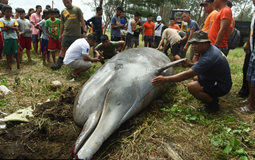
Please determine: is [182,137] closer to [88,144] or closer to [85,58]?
[88,144]

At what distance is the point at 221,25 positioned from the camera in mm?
3754

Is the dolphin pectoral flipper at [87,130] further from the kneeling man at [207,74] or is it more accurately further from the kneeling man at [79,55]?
the kneeling man at [79,55]

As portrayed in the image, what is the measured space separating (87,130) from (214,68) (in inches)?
98.1

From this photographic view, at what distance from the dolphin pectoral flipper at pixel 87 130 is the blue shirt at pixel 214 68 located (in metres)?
1.88

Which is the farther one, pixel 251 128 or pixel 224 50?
pixel 224 50

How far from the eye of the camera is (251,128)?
2.88m

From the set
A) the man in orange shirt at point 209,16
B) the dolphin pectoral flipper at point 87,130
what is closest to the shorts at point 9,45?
the dolphin pectoral flipper at point 87,130

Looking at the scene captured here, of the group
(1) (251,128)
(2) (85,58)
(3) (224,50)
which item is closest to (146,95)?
(1) (251,128)

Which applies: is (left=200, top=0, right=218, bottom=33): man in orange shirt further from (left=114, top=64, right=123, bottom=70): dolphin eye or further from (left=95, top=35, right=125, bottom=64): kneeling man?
(left=95, top=35, right=125, bottom=64): kneeling man

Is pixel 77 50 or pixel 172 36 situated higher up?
pixel 172 36

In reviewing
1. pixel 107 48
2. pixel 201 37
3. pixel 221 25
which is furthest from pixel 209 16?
pixel 107 48

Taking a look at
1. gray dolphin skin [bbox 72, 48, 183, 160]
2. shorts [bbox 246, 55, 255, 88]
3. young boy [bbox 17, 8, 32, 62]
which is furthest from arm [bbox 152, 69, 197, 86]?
young boy [bbox 17, 8, 32, 62]

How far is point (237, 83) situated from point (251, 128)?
244cm

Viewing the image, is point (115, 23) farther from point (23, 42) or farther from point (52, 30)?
point (23, 42)
